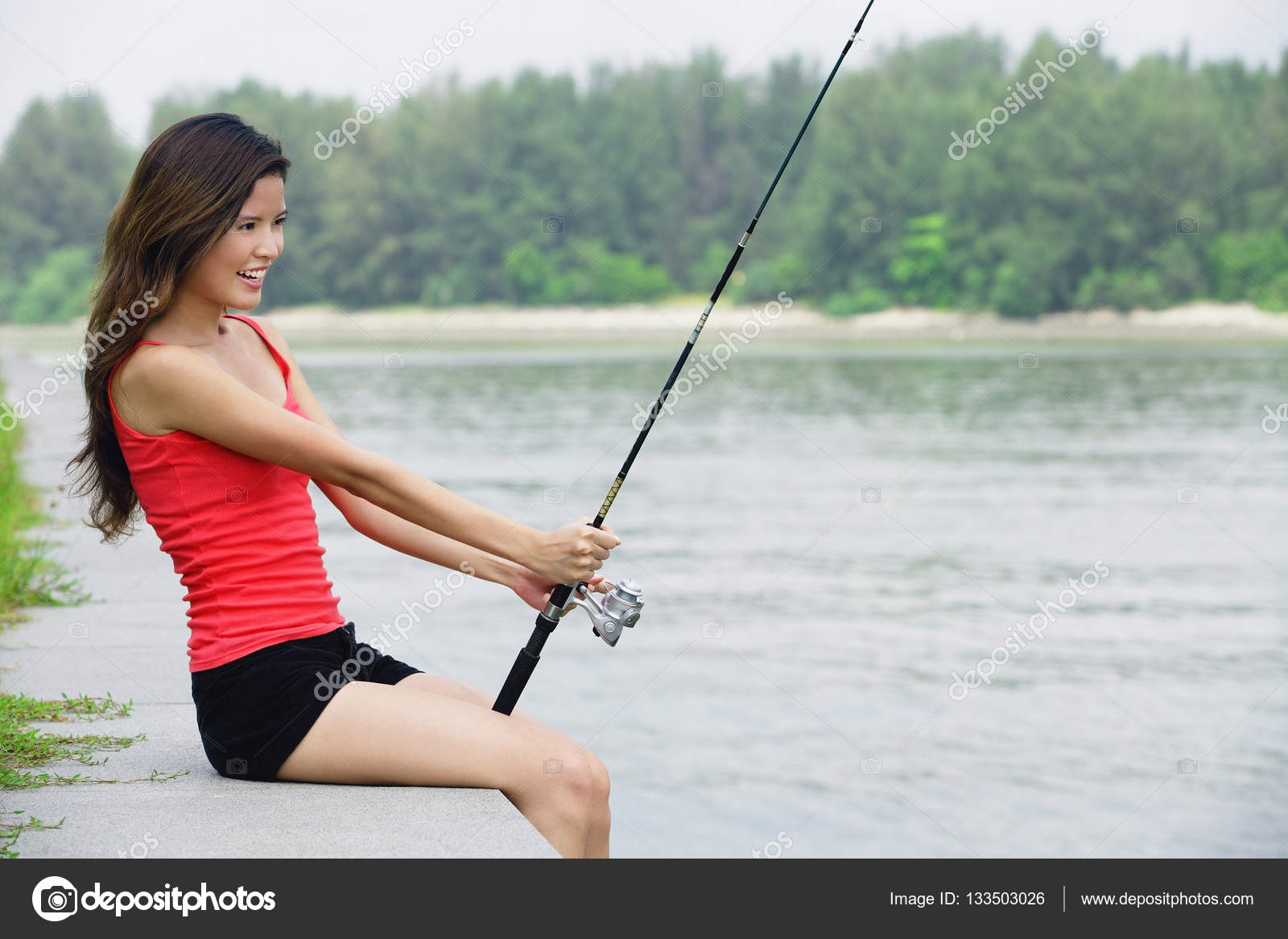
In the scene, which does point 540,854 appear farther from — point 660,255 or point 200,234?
point 660,255

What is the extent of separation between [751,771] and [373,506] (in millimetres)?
3553

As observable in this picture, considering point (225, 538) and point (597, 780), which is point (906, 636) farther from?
point (225, 538)

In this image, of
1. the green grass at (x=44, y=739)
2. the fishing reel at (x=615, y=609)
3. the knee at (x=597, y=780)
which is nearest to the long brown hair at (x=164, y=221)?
the green grass at (x=44, y=739)

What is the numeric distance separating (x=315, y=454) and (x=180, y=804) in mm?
676

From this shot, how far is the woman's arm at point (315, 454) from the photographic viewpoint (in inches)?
103

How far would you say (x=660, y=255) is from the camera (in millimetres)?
67812

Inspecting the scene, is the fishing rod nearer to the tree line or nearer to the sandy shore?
the sandy shore

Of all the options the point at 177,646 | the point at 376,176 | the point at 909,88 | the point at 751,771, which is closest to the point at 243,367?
the point at 177,646

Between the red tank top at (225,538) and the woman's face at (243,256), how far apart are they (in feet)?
0.50

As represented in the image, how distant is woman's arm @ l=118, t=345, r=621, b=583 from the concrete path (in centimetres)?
46

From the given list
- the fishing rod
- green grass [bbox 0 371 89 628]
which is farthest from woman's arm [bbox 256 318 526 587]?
green grass [bbox 0 371 89 628]

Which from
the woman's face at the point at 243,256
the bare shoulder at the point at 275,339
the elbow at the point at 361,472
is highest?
the woman's face at the point at 243,256
